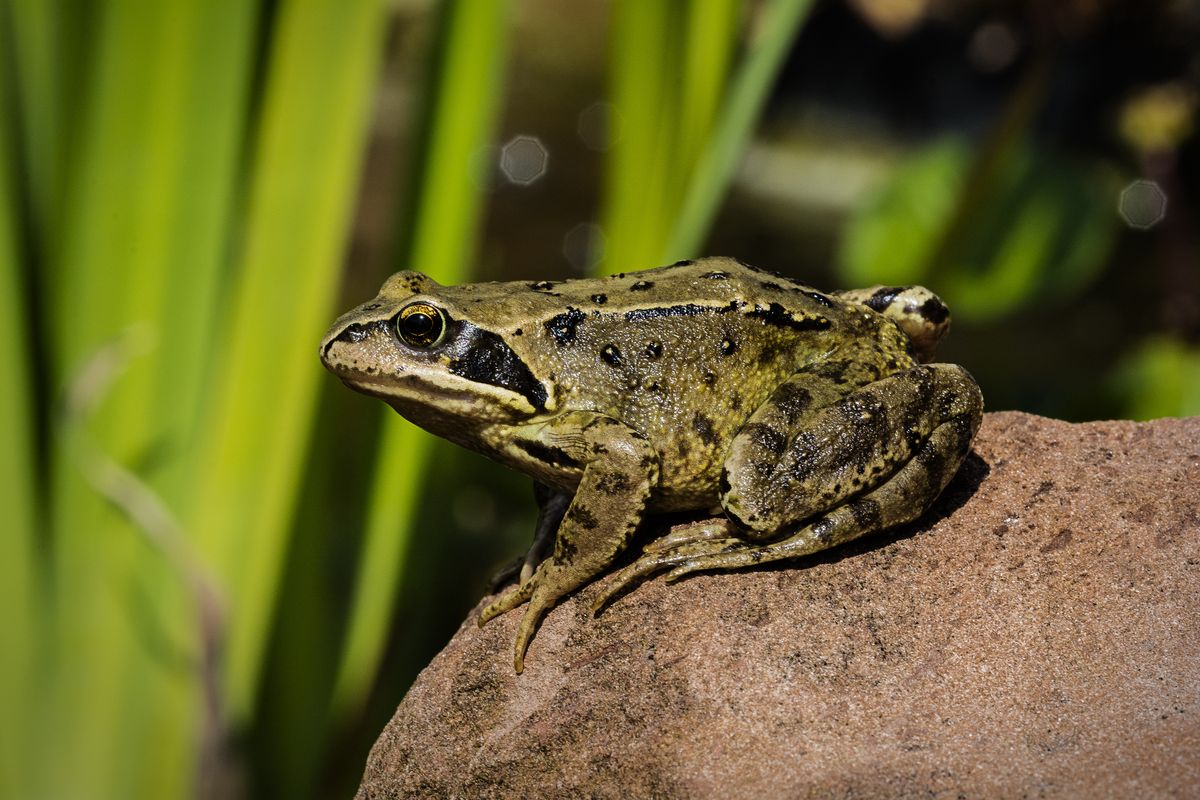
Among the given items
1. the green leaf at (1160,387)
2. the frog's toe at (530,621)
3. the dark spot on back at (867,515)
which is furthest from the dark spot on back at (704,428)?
the green leaf at (1160,387)

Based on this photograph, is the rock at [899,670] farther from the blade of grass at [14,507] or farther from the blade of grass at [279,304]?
the blade of grass at [14,507]

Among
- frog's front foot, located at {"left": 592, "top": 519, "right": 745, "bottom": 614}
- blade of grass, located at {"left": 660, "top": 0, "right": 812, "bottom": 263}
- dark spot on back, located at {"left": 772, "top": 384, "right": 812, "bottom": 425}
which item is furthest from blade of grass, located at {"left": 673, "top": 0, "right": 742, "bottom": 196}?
frog's front foot, located at {"left": 592, "top": 519, "right": 745, "bottom": 614}

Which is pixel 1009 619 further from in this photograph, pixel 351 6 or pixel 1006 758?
pixel 351 6

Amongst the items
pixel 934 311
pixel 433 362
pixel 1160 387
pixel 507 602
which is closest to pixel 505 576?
pixel 507 602

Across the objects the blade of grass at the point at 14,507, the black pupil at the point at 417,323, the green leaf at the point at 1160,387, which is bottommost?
the blade of grass at the point at 14,507

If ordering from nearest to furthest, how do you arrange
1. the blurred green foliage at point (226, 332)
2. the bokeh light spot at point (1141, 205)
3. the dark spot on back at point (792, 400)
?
1. the dark spot on back at point (792, 400)
2. the blurred green foliage at point (226, 332)
3. the bokeh light spot at point (1141, 205)

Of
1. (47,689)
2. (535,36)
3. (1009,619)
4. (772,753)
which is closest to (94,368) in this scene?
(47,689)

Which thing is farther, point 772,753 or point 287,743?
point 287,743
